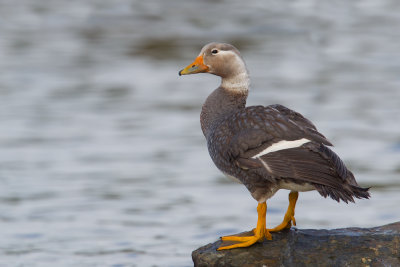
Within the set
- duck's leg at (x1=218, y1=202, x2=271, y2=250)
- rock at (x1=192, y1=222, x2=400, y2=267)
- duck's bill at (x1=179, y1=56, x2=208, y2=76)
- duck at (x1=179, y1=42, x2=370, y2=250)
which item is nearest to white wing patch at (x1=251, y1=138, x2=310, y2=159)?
duck at (x1=179, y1=42, x2=370, y2=250)

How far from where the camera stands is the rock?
6727 millimetres

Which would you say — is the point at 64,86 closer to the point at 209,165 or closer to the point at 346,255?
the point at 209,165

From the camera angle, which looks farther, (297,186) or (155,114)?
(155,114)

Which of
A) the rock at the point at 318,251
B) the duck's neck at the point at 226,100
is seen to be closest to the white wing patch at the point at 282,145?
the rock at the point at 318,251

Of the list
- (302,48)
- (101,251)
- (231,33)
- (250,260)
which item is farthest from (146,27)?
(250,260)

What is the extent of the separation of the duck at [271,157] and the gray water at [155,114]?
79.8 inches

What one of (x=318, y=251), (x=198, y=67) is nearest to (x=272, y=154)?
(x=318, y=251)

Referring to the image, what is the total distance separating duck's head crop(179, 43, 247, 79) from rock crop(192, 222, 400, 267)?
153 cm

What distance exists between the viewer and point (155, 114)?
14.3 m

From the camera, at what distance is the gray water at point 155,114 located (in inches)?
388

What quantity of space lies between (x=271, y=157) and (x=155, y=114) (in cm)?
776

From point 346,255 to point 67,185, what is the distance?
5.14 metres

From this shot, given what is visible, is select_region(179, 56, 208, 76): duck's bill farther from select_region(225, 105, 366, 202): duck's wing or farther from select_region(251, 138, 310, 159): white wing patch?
select_region(251, 138, 310, 159): white wing patch

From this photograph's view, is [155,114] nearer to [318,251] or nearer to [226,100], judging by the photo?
[226,100]
